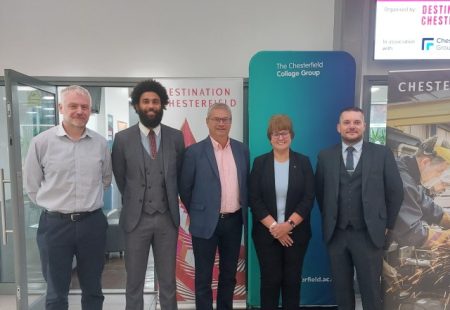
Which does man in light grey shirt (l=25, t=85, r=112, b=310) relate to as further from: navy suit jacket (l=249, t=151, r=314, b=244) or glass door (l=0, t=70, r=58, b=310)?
navy suit jacket (l=249, t=151, r=314, b=244)

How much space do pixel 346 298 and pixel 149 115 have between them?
1.84 metres

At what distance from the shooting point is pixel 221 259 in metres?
2.45

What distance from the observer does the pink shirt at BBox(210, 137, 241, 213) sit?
2338 millimetres

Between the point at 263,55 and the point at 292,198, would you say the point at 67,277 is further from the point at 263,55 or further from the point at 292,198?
the point at 263,55

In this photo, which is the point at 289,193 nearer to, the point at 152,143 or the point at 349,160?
the point at 349,160

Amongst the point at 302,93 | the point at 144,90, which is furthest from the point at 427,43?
the point at 144,90

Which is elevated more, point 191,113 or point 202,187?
point 191,113

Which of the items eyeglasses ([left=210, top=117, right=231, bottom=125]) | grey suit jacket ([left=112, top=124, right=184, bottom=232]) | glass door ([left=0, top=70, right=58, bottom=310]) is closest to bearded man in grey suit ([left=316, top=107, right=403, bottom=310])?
eyeglasses ([left=210, top=117, right=231, bottom=125])

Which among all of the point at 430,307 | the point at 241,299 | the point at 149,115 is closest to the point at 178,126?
the point at 149,115

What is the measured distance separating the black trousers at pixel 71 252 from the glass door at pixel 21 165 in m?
0.51

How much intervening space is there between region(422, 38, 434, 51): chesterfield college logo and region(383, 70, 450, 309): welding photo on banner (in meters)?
0.90

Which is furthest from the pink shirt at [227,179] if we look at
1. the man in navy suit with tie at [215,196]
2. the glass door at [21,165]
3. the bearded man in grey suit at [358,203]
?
the glass door at [21,165]

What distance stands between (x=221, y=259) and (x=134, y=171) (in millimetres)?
894

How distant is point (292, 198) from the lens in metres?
2.29
